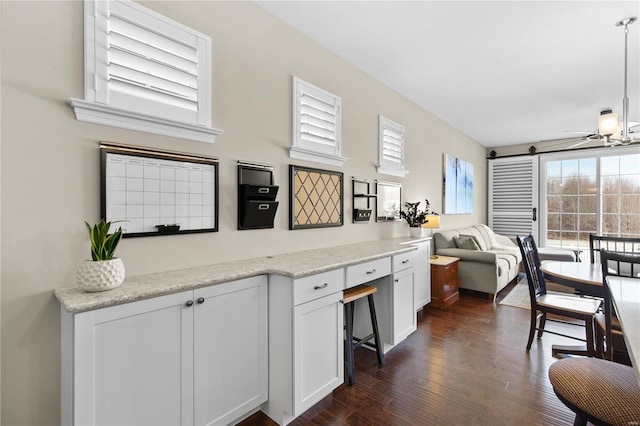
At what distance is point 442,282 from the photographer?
391 centimetres

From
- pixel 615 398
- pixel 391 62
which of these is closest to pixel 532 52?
pixel 391 62

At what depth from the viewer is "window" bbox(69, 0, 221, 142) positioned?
1543mm

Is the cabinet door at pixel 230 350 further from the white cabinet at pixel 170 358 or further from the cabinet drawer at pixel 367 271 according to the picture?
the cabinet drawer at pixel 367 271

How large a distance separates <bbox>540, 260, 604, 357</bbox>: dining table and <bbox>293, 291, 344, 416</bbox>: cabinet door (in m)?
1.87

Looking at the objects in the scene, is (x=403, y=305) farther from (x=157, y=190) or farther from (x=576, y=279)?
(x=157, y=190)

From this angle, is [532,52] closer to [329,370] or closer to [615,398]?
[615,398]

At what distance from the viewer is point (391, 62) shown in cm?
322

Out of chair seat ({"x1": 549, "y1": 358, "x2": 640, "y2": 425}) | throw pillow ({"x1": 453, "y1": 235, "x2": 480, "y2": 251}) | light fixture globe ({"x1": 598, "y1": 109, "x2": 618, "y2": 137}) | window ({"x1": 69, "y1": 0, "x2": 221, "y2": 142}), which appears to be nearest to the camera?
chair seat ({"x1": 549, "y1": 358, "x2": 640, "y2": 425})

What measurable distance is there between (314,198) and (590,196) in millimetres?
6369

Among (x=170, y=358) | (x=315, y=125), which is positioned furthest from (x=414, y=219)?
(x=170, y=358)

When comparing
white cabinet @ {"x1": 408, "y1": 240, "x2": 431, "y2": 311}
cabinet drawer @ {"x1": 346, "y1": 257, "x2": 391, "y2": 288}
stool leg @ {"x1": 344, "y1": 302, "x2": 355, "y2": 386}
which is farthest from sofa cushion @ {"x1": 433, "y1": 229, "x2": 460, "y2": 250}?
stool leg @ {"x1": 344, "y1": 302, "x2": 355, "y2": 386}

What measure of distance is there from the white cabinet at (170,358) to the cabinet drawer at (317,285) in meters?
0.23

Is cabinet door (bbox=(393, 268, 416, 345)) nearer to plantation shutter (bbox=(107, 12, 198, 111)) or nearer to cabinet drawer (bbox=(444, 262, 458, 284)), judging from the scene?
cabinet drawer (bbox=(444, 262, 458, 284))

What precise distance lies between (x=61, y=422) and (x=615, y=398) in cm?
238
